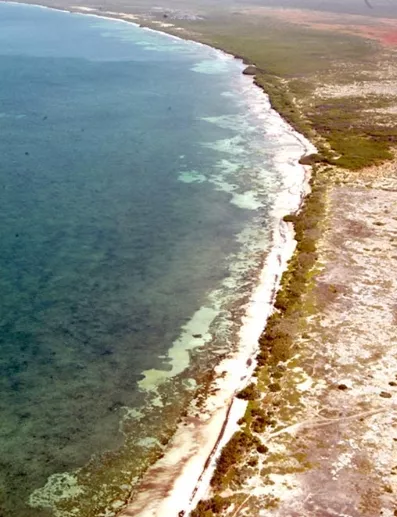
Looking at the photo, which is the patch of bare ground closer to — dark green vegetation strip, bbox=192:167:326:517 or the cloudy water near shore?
dark green vegetation strip, bbox=192:167:326:517

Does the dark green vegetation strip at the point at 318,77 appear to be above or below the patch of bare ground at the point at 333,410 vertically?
above

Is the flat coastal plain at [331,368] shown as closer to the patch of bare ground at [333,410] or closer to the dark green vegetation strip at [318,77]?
the patch of bare ground at [333,410]

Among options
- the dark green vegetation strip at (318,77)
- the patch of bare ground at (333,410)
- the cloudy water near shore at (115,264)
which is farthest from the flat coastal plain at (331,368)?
the cloudy water near shore at (115,264)

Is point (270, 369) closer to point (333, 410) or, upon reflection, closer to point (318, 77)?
point (333, 410)

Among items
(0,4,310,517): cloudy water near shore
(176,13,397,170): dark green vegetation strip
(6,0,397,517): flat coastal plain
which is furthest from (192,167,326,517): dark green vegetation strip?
(176,13,397,170): dark green vegetation strip

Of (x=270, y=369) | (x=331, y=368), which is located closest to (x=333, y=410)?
(x=331, y=368)

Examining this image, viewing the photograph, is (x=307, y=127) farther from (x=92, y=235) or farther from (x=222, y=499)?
(x=222, y=499)

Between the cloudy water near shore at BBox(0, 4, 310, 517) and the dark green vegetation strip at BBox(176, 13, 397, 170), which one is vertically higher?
the dark green vegetation strip at BBox(176, 13, 397, 170)

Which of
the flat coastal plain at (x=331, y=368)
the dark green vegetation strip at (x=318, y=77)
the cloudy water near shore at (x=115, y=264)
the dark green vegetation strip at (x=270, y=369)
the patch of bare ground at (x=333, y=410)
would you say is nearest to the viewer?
the patch of bare ground at (x=333, y=410)

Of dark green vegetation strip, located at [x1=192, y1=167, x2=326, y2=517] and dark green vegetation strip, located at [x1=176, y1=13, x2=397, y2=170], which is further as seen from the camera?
dark green vegetation strip, located at [x1=176, y1=13, x2=397, y2=170]
